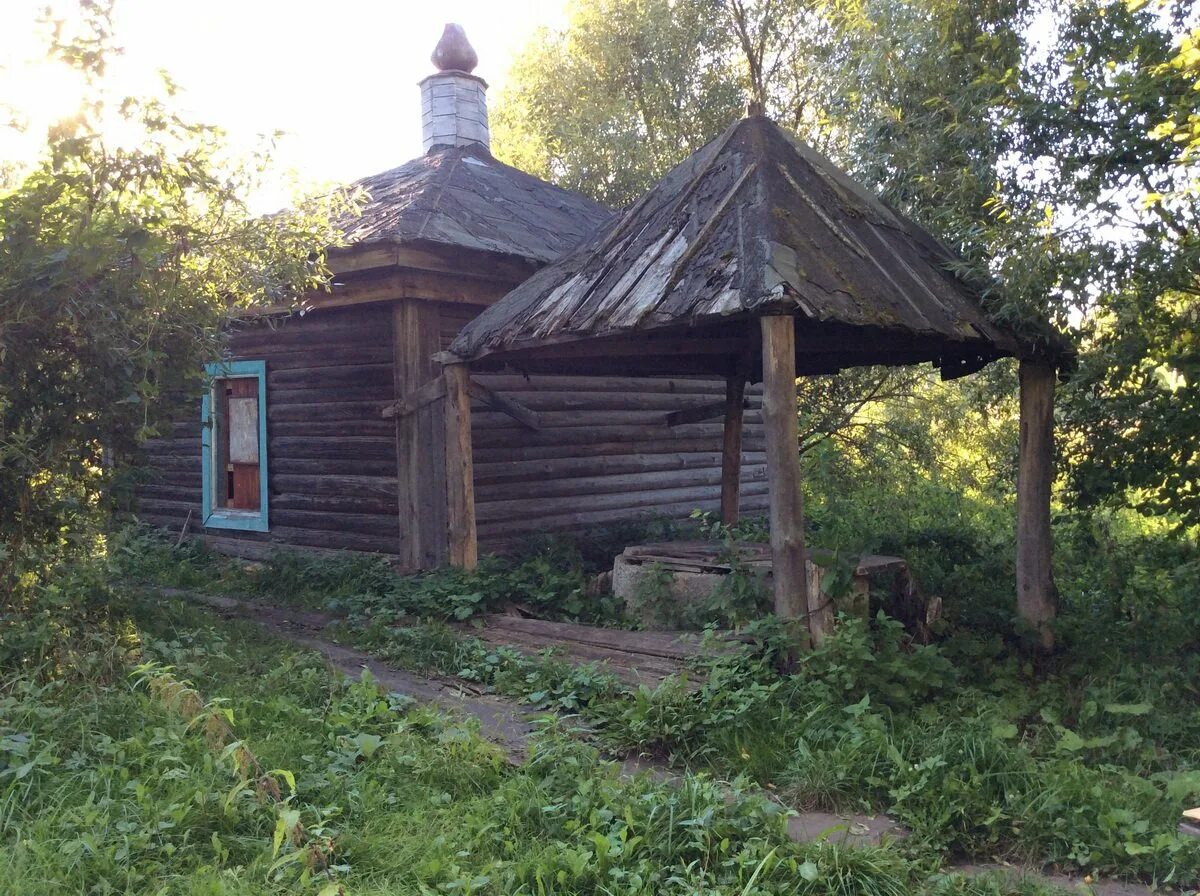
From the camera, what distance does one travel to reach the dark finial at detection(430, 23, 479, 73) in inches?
544

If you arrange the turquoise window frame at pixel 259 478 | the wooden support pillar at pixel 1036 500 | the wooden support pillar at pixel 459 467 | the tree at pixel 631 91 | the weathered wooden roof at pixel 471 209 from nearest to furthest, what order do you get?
the wooden support pillar at pixel 1036 500 < the wooden support pillar at pixel 459 467 < the weathered wooden roof at pixel 471 209 < the turquoise window frame at pixel 259 478 < the tree at pixel 631 91

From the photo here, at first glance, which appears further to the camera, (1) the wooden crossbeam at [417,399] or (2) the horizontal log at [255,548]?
(2) the horizontal log at [255,548]

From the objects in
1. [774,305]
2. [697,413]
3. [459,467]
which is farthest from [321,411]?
[774,305]

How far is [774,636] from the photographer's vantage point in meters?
5.55

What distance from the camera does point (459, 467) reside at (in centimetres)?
807

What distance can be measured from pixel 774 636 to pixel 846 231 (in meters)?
2.60

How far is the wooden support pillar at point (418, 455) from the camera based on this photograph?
29.0 feet

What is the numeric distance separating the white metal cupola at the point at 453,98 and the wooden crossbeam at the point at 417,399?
5838 millimetres

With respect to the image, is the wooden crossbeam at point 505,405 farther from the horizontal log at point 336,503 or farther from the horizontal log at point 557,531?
the horizontal log at point 336,503

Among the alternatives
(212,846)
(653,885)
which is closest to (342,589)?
(212,846)

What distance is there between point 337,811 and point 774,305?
3.22 m

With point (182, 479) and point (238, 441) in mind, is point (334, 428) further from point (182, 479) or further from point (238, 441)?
point (182, 479)

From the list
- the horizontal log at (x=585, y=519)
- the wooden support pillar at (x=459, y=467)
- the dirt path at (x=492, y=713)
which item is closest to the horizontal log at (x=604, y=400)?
the horizontal log at (x=585, y=519)

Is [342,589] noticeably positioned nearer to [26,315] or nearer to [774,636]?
[26,315]
